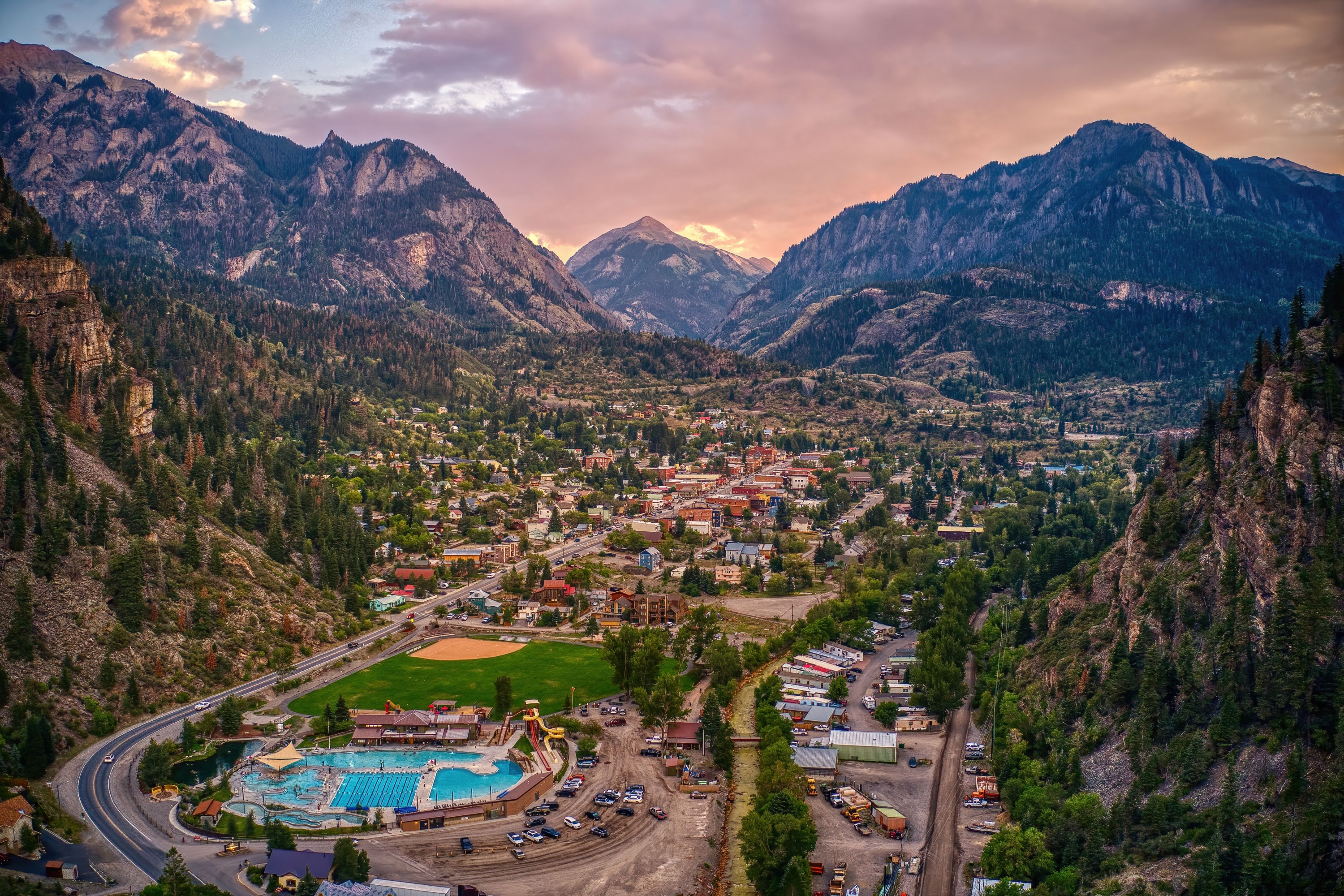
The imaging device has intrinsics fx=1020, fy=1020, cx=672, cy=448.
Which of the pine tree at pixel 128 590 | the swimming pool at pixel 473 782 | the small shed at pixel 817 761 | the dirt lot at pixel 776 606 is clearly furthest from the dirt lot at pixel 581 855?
the dirt lot at pixel 776 606

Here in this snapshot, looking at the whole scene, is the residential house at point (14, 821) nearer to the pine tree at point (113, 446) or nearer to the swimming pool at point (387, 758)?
the swimming pool at point (387, 758)

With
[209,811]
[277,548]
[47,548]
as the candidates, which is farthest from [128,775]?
[277,548]

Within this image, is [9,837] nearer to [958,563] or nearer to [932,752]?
[932,752]

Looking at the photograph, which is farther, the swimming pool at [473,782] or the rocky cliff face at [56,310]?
the rocky cliff face at [56,310]

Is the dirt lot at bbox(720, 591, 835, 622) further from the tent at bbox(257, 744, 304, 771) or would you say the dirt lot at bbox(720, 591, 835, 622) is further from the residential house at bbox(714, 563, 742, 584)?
the tent at bbox(257, 744, 304, 771)

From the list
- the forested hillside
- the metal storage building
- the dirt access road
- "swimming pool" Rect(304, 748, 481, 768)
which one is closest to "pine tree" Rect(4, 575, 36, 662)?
"swimming pool" Rect(304, 748, 481, 768)

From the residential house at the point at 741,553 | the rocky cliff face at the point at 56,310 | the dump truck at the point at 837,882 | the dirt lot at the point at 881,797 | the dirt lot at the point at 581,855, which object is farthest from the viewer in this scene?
the residential house at the point at 741,553
